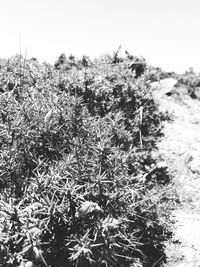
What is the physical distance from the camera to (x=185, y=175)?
226 inches

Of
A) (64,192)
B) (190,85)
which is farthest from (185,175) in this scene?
(190,85)

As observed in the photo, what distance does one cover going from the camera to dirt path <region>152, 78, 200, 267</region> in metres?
3.86

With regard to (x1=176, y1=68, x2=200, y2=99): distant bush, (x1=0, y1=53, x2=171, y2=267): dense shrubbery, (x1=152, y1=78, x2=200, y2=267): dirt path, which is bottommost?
(x1=152, y1=78, x2=200, y2=267): dirt path

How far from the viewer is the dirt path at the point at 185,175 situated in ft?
12.7

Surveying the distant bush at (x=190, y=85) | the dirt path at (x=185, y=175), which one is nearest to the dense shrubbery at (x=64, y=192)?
the dirt path at (x=185, y=175)

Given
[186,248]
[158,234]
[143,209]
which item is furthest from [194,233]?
[143,209]

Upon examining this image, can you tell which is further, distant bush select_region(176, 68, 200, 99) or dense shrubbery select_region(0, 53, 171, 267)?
distant bush select_region(176, 68, 200, 99)

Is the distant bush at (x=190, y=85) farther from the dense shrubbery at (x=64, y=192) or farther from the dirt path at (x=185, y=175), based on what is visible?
the dense shrubbery at (x=64, y=192)

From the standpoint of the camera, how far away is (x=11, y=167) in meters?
2.69

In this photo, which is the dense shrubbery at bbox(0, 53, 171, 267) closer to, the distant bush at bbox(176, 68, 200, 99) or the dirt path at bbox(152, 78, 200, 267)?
the dirt path at bbox(152, 78, 200, 267)

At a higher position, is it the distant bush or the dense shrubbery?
the dense shrubbery

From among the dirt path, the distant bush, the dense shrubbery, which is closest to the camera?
the dense shrubbery

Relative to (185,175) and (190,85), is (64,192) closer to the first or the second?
(185,175)

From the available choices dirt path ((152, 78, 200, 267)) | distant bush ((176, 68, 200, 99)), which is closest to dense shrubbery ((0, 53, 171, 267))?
dirt path ((152, 78, 200, 267))
